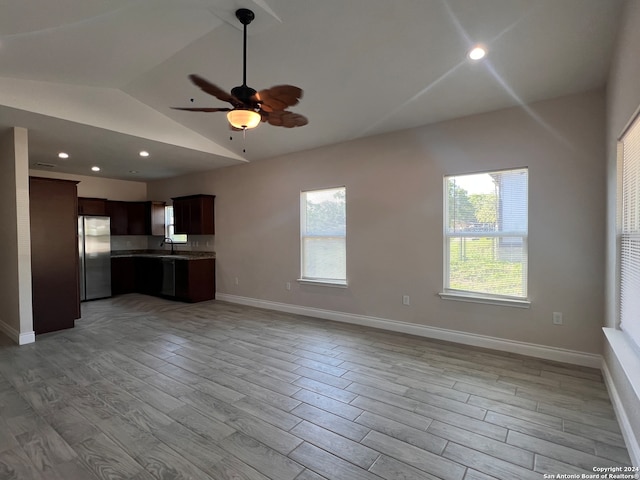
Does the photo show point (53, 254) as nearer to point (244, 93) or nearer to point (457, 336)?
point (244, 93)

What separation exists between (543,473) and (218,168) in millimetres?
6346

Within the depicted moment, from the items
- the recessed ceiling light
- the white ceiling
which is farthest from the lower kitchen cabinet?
the recessed ceiling light

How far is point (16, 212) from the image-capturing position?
386 cm

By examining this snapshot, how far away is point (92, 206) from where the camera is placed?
6707mm

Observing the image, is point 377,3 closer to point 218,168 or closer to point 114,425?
point 114,425

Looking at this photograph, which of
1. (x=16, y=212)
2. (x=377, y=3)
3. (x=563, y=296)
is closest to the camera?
(x=377, y=3)

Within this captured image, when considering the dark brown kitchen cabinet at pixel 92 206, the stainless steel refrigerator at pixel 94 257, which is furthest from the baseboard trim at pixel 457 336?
the dark brown kitchen cabinet at pixel 92 206

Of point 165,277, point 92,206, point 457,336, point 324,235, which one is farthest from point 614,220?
point 92,206

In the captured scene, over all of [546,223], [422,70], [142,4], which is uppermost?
[142,4]

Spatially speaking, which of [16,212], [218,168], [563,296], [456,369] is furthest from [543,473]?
[218,168]

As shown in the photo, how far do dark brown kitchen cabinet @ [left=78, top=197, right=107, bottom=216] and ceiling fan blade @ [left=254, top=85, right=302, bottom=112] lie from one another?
6.05m

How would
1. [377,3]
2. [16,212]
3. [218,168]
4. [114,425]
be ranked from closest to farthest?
[114,425], [377,3], [16,212], [218,168]

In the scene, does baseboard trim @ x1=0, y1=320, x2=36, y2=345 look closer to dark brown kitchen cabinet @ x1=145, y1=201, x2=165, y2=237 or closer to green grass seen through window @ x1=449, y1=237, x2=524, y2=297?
dark brown kitchen cabinet @ x1=145, y1=201, x2=165, y2=237

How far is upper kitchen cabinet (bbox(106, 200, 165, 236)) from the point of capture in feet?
24.2
